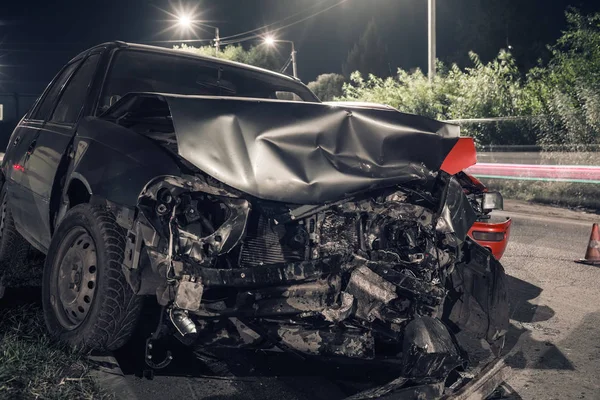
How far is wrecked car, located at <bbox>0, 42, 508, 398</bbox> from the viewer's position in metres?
2.90

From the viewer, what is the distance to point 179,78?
4621mm

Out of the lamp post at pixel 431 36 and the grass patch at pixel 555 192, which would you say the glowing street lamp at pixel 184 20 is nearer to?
the lamp post at pixel 431 36

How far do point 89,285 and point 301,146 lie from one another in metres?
1.43

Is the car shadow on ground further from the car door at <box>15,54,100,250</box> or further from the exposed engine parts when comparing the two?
the car door at <box>15,54,100,250</box>

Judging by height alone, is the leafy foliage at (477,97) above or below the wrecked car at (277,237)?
above

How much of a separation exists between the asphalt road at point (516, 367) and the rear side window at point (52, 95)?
2408 millimetres

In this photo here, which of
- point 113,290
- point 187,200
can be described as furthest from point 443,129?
→ point 113,290

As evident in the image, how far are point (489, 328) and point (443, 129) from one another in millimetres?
1216

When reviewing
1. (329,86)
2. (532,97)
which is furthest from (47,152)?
(329,86)

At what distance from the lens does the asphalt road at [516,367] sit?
3.13 metres

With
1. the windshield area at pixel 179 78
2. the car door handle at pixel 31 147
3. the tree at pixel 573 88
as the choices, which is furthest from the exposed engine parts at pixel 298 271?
the tree at pixel 573 88

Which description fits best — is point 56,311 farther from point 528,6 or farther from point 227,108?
point 528,6

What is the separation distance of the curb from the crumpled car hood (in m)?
1.20

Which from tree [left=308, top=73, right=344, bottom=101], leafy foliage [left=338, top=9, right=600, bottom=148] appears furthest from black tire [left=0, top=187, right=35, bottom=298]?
tree [left=308, top=73, right=344, bottom=101]
